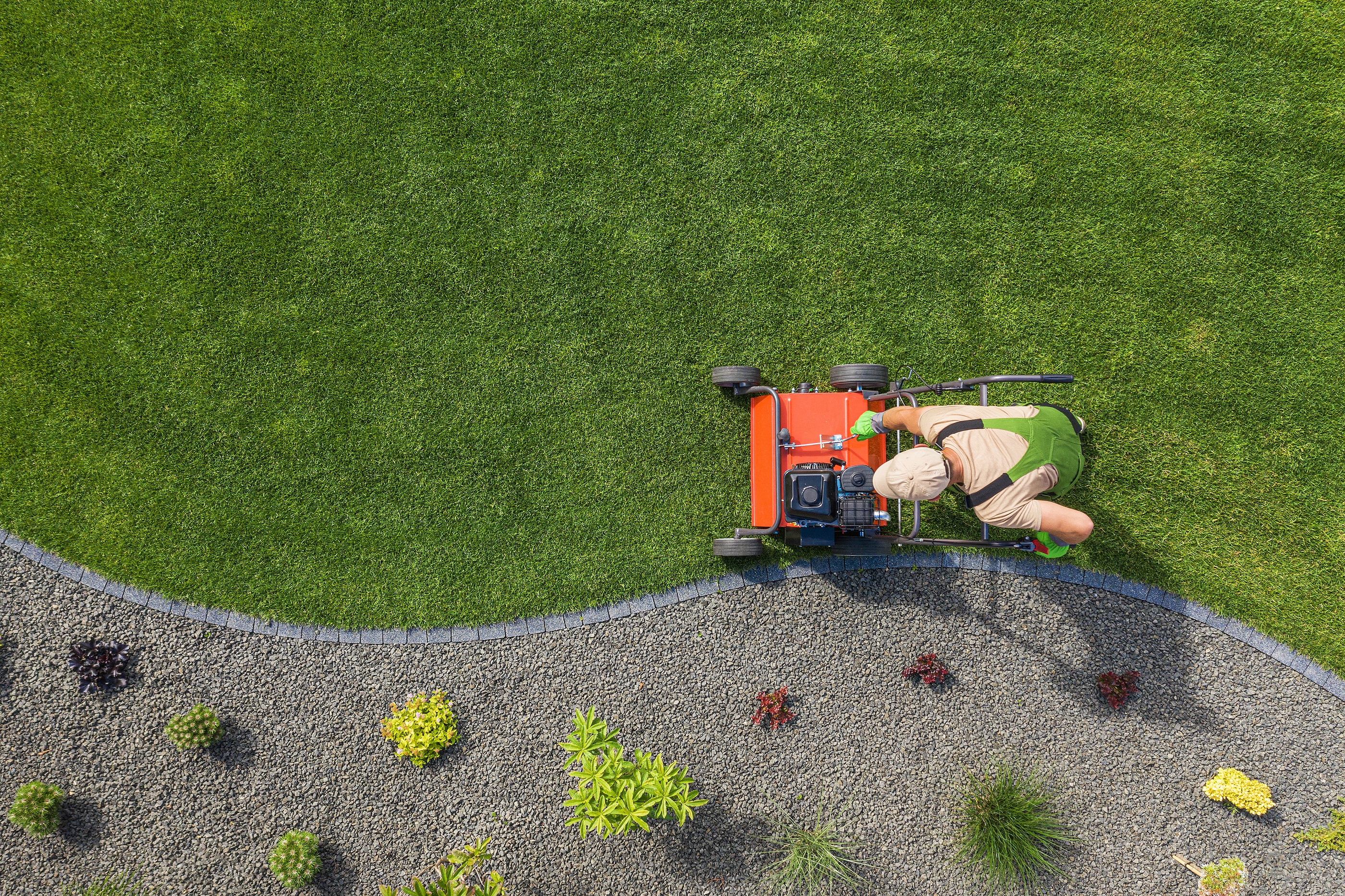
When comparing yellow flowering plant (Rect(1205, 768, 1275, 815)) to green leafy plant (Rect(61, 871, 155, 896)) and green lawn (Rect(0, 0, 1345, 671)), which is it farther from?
green leafy plant (Rect(61, 871, 155, 896))

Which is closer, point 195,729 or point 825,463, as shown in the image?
point 825,463

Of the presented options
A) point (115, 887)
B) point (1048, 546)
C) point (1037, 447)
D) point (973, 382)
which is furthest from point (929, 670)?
point (115, 887)

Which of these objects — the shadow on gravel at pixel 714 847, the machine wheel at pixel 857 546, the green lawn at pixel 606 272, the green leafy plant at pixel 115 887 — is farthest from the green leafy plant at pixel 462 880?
the machine wheel at pixel 857 546

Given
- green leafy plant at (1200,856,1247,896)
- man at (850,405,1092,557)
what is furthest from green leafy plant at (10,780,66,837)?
green leafy plant at (1200,856,1247,896)

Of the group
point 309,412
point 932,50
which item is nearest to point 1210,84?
point 932,50

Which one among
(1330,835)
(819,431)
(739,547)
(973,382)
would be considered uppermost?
(973,382)

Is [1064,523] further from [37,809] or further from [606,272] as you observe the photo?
[37,809]
